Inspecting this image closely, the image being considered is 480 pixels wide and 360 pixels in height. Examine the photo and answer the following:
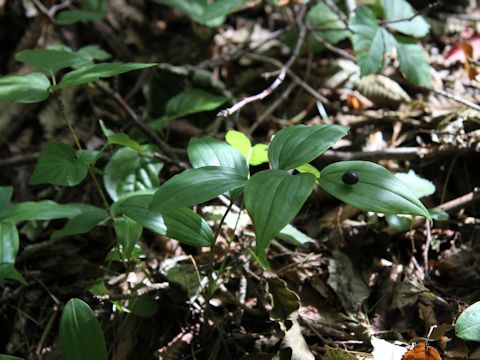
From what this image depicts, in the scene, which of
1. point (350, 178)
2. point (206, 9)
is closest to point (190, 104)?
point (206, 9)

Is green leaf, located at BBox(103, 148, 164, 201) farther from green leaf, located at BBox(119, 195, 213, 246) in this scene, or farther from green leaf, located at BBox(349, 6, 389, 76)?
green leaf, located at BBox(349, 6, 389, 76)

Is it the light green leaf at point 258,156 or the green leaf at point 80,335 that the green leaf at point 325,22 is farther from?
the green leaf at point 80,335

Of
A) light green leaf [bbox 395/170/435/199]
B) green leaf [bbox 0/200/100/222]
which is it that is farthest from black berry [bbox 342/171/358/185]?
green leaf [bbox 0/200/100/222]

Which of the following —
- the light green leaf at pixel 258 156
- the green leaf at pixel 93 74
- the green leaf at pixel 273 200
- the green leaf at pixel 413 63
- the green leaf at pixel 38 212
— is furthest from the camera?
the green leaf at pixel 413 63

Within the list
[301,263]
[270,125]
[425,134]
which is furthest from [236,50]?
[301,263]

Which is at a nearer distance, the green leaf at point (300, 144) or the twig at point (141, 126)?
the green leaf at point (300, 144)

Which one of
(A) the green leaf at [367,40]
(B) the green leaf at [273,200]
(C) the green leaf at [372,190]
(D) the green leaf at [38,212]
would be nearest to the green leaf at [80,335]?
(D) the green leaf at [38,212]
